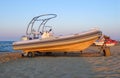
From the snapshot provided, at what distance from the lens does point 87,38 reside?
1323cm

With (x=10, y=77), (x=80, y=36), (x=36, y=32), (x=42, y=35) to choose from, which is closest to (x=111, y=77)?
(x=10, y=77)

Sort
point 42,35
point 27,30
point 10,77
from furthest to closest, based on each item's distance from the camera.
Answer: point 27,30 < point 42,35 < point 10,77

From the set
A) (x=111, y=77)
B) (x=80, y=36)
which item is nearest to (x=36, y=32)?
(x=80, y=36)

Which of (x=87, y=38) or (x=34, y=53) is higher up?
(x=87, y=38)

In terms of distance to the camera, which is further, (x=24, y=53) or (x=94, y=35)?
(x=24, y=53)

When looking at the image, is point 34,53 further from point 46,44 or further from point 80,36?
point 80,36

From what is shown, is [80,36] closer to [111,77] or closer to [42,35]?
[42,35]

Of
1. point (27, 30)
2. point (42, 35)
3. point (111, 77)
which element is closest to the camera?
point (111, 77)

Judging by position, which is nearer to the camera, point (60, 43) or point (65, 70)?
point (65, 70)

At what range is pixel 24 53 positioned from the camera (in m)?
14.7

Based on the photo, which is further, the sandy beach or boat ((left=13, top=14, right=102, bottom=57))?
boat ((left=13, top=14, right=102, bottom=57))

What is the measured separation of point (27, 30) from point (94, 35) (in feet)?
16.2

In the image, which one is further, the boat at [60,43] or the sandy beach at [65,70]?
the boat at [60,43]

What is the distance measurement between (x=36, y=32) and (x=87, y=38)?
4025mm
